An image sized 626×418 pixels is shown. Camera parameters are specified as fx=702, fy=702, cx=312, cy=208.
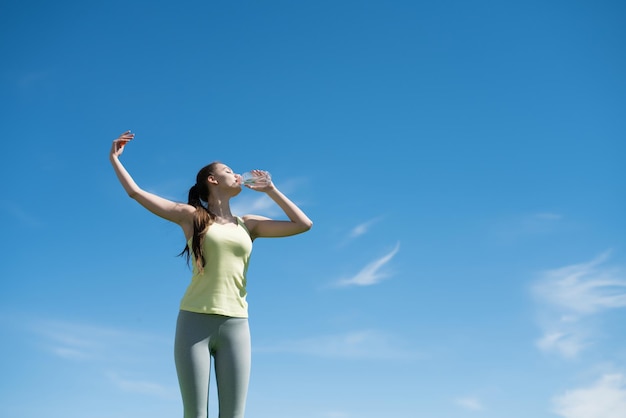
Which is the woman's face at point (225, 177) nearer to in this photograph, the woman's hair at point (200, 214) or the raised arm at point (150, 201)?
the woman's hair at point (200, 214)

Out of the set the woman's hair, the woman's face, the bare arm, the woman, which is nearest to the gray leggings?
the woman

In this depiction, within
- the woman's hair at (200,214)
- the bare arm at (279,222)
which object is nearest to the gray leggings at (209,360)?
the woman's hair at (200,214)

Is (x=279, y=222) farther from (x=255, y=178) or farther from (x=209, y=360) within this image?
(x=209, y=360)

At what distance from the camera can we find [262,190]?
6168 millimetres

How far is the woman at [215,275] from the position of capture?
529 cm

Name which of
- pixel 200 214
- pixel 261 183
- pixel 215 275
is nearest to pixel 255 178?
pixel 261 183

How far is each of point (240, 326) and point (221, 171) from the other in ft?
4.66

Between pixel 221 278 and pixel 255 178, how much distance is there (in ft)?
3.50

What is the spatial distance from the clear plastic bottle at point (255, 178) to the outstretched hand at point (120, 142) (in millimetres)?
1000

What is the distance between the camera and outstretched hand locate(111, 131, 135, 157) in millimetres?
5863

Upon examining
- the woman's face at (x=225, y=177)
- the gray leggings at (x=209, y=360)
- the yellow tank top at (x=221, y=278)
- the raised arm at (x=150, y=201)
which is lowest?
the gray leggings at (x=209, y=360)

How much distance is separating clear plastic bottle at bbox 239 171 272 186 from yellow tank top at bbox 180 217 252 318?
0.58 metres

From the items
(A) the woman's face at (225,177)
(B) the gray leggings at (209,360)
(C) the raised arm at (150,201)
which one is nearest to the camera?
(B) the gray leggings at (209,360)

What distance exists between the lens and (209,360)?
534cm
